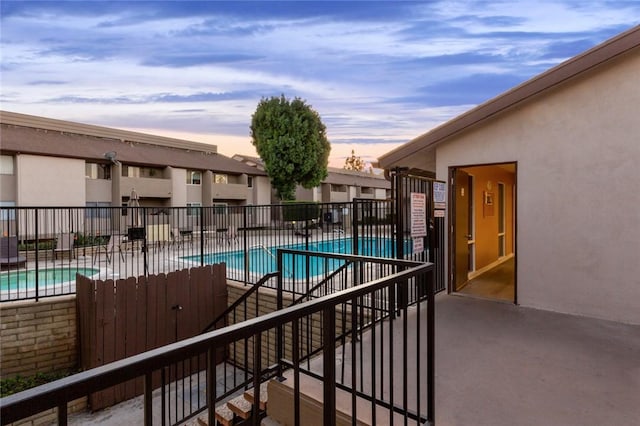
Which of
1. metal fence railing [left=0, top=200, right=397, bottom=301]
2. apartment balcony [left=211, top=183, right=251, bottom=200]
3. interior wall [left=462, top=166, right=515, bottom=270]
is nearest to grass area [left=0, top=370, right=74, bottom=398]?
metal fence railing [left=0, top=200, right=397, bottom=301]

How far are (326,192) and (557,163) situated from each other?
28.9 m

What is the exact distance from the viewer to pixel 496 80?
8023 mm

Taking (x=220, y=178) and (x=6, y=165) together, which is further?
(x=220, y=178)

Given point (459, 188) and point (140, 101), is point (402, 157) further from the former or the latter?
point (140, 101)

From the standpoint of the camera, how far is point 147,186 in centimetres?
2066

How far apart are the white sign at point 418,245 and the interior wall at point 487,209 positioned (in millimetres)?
2661

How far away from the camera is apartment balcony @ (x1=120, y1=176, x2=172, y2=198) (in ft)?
64.7

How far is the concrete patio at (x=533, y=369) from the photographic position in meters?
2.55

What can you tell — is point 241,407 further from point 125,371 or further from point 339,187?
point 339,187

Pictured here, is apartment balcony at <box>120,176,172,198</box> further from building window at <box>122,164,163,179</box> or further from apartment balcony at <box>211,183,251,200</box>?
apartment balcony at <box>211,183,251,200</box>

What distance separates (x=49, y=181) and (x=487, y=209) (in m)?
18.6

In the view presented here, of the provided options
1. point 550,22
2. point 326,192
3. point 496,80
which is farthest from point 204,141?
point 550,22

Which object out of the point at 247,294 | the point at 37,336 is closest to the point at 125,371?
the point at 247,294

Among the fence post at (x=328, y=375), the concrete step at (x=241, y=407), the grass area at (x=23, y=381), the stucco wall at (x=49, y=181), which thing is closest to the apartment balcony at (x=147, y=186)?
the stucco wall at (x=49, y=181)
